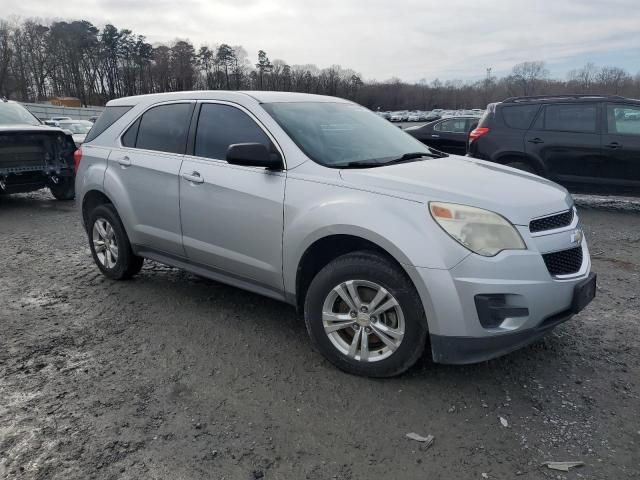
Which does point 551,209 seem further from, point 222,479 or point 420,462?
point 222,479

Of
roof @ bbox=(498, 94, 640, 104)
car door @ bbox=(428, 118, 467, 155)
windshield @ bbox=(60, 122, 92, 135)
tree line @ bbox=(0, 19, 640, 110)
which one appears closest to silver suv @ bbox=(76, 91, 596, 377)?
roof @ bbox=(498, 94, 640, 104)

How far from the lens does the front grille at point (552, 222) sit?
290 centimetres

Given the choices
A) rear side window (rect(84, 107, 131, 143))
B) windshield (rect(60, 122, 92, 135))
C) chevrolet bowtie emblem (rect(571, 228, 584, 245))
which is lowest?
windshield (rect(60, 122, 92, 135))

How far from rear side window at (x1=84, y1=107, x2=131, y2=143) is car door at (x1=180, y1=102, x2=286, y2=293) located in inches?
47.3

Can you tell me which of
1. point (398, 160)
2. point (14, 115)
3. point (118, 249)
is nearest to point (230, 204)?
point (398, 160)

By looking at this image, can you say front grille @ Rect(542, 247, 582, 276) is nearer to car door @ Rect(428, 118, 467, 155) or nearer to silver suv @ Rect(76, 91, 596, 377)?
silver suv @ Rect(76, 91, 596, 377)

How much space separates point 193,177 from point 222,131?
42cm

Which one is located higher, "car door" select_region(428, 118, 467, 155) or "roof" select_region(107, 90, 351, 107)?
"roof" select_region(107, 90, 351, 107)

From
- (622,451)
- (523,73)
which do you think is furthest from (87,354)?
(523,73)

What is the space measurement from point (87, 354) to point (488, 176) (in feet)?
9.88

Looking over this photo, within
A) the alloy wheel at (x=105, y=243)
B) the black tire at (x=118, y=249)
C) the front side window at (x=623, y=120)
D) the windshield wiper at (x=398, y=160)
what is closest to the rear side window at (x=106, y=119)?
the black tire at (x=118, y=249)

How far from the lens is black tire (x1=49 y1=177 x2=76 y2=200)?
956 centimetres

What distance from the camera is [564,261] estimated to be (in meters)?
2.99

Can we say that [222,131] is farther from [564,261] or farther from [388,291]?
[564,261]
